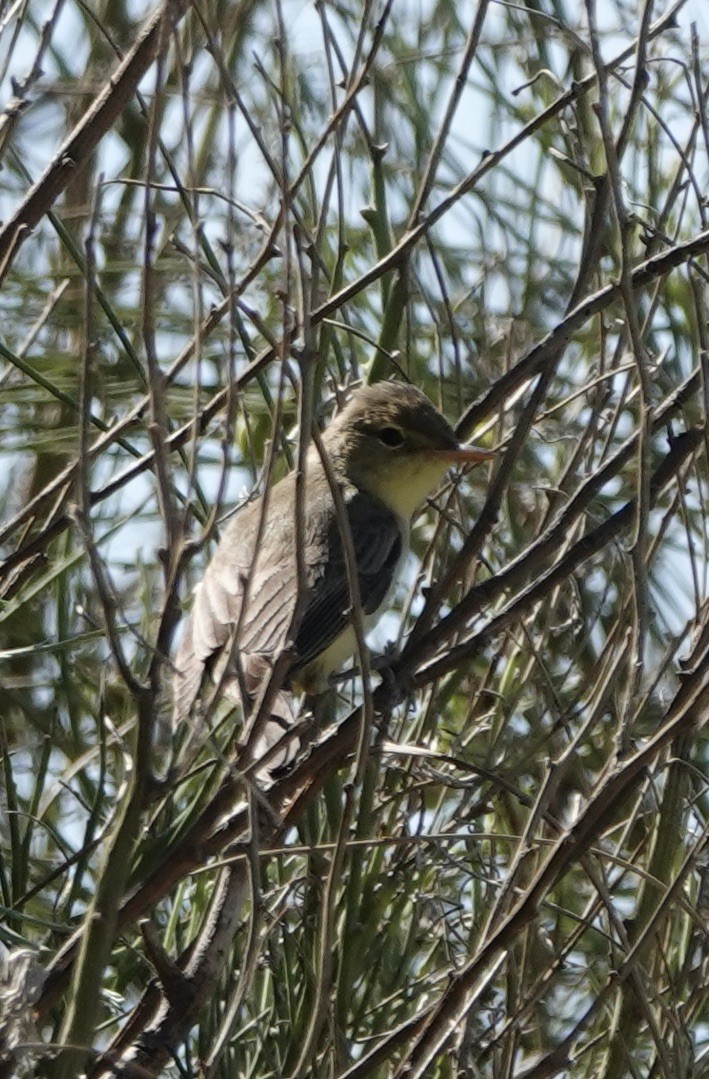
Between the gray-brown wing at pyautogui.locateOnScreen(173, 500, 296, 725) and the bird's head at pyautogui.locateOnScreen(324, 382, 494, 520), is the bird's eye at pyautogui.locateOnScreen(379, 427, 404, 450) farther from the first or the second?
the gray-brown wing at pyautogui.locateOnScreen(173, 500, 296, 725)

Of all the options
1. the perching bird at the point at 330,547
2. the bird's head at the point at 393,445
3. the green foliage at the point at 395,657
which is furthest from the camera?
the bird's head at the point at 393,445

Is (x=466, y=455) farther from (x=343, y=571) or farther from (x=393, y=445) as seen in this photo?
(x=393, y=445)

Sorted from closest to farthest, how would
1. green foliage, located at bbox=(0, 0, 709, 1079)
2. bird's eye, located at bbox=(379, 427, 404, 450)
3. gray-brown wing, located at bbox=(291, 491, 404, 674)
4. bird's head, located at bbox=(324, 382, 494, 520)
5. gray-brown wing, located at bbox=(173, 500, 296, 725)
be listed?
1. green foliage, located at bbox=(0, 0, 709, 1079)
2. gray-brown wing, located at bbox=(173, 500, 296, 725)
3. gray-brown wing, located at bbox=(291, 491, 404, 674)
4. bird's head, located at bbox=(324, 382, 494, 520)
5. bird's eye, located at bbox=(379, 427, 404, 450)

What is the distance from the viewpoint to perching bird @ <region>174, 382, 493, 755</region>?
3.86 metres

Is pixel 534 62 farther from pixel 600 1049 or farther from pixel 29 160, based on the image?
pixel 600 1049

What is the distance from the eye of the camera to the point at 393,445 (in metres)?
4.73

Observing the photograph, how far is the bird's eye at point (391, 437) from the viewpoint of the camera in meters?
4.64

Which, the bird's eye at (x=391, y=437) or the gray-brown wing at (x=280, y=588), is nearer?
the gray-brown wing at (x=280, y=588)

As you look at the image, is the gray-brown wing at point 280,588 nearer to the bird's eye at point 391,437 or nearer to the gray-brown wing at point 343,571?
the gray-brown wing at point 343,571

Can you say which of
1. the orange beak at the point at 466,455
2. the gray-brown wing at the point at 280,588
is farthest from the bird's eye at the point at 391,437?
the orange beak at the point at 466,455

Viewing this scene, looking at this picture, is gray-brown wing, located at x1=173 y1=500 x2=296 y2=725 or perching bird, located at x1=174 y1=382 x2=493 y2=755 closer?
Result: gray-brown wing, located at x1=173 y1=500 x2=296 y2=725

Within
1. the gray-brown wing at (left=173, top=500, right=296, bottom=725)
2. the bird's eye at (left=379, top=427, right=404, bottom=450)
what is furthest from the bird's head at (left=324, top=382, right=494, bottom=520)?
the gray-brown wing at (left=173, top=500, right=296, bottom=725)

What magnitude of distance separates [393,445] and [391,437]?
0.10 feet

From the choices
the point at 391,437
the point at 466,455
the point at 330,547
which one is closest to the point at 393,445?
the point at 391,437
